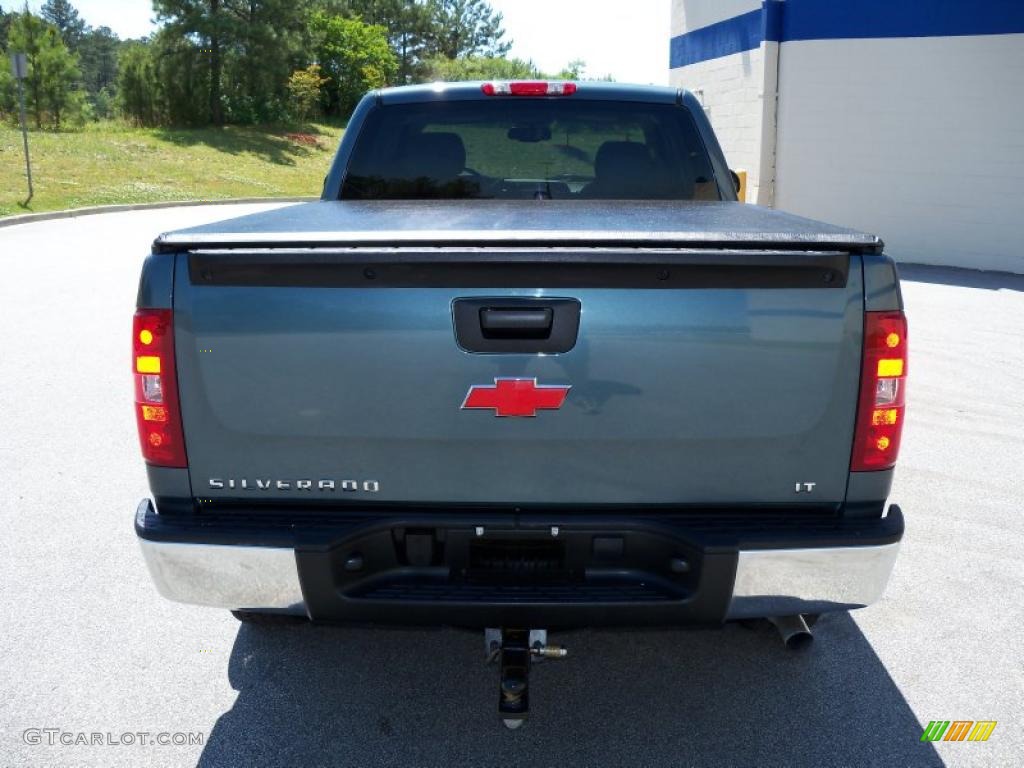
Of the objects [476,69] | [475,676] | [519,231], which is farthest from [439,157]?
[476,69]

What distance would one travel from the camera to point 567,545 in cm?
260

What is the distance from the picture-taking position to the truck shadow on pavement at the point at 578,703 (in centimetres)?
292

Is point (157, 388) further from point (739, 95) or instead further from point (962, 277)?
point (739, 95)

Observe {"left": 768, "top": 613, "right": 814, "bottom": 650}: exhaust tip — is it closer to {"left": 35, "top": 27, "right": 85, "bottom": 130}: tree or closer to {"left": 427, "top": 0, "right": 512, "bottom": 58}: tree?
{"left": 35, "top": 27, "right": 85, "bottom": 130}: tree

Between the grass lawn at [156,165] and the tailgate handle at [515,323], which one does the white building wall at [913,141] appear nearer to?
the tailgate handle at [515,323]

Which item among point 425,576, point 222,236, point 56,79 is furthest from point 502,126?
point 56,79

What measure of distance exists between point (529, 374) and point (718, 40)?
17.6 meters

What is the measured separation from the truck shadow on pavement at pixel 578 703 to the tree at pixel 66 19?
5110 inches

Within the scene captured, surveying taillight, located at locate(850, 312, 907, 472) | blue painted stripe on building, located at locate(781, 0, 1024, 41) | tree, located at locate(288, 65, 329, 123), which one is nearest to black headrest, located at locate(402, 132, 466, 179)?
taillight, located at locate(850, 312, 907, 472)

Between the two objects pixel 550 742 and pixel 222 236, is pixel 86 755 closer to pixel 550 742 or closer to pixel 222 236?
pixel 550 742

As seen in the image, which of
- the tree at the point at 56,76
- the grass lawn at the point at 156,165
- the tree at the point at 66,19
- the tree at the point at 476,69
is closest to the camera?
the grass lawn at the point at 156,165

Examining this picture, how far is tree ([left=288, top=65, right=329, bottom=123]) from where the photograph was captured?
48.6m

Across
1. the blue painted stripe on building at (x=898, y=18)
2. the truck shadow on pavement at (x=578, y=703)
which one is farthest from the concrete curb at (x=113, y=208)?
the truck shadow on pavement at (x=578, y=703)

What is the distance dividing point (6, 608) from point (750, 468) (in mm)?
3027
